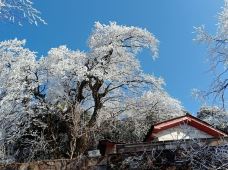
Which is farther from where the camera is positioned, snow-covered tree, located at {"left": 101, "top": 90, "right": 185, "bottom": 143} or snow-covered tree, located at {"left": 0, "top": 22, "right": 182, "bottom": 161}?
snow-covered tree, located at {"left": 101, "top": 90, "right": 185, "bottom": 143}

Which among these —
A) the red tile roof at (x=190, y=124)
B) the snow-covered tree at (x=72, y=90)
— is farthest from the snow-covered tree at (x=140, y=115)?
the red tile roof at (x=190, y=124)

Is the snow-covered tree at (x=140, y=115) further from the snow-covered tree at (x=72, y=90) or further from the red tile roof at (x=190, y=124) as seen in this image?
the red tile roof at (x=190, y=124)

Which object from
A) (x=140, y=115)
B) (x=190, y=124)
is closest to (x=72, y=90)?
(x=140, y=115)

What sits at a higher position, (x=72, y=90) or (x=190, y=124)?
(x=72, y=90)

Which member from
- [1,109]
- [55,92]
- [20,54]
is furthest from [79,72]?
[1,109]

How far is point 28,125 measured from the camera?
18859 millimetres

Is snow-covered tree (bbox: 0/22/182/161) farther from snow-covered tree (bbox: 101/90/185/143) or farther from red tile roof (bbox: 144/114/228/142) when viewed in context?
red tile roof (bbox: 144/114/228/142)

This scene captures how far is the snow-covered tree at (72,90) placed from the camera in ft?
60.0

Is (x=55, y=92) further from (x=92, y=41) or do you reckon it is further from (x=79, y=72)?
(x=92, y=41)

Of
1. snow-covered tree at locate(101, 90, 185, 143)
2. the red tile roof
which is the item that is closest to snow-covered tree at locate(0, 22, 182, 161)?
snow-covered tree at locate(101, 90, 185, 143)

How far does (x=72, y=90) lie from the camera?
21922 millimetres

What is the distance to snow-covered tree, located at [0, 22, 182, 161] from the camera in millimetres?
18297

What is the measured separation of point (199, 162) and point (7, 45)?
18231 millimetres

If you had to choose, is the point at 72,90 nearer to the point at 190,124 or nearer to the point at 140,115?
the point at 140,115
